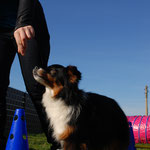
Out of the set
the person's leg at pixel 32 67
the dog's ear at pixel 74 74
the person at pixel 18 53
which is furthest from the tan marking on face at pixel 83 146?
the dog's ear at pixel 74 74

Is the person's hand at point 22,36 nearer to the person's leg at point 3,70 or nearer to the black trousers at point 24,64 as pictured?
the black trousers at point 24,64

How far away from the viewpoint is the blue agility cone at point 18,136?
311 centimetres

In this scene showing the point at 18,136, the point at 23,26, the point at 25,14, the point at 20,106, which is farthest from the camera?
the point at 20,106

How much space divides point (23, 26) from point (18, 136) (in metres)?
1.54

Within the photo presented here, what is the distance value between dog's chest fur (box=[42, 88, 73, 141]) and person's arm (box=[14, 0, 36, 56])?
59.3 inches

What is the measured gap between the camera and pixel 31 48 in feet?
10.6

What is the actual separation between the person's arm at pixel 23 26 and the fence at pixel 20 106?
36.0ft

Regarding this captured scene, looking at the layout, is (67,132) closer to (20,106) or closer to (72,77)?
(72,77)

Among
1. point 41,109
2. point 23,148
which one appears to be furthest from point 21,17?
point 23,148

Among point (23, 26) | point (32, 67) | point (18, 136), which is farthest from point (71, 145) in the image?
point (23, 26)

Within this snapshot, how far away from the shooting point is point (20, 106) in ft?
49.5

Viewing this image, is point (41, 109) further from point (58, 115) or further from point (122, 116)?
point (122, 116)

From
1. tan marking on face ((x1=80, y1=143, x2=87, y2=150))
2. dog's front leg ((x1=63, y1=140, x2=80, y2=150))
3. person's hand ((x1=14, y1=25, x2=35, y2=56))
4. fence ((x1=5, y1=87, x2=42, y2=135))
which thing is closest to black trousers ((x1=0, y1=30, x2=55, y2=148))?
dog's front leg ((x1=63, y1=140, x2=80, y2=150))

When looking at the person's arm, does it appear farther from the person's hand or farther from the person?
the person
